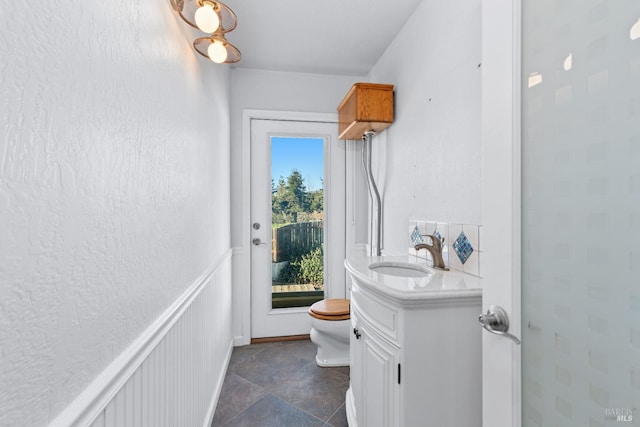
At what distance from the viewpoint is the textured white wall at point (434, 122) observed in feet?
4.60

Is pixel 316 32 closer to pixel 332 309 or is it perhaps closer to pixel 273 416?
pixel 332 309

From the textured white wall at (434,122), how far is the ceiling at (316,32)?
0.14 metres

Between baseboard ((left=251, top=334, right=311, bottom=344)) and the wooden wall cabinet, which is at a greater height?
the wooden wall cabinet

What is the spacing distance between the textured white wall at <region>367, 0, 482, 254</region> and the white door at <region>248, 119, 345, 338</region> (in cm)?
64

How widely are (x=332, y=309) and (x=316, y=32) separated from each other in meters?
1.98

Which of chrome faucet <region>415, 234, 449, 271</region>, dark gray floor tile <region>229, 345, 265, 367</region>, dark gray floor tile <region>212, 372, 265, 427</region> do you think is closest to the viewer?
chrome faucet <region>415, 234, 449, 271</region>

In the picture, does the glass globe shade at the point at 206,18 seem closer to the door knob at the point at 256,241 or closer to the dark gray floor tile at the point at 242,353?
the door knob at the point at 256,241

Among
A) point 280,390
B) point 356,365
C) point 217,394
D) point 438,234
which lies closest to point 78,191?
point 356,365

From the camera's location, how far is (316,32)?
2.12 m

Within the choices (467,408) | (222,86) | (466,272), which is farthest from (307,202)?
(467,408)

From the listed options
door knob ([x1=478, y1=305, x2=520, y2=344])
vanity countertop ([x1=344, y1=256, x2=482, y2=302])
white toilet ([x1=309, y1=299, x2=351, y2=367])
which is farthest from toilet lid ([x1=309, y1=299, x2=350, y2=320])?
door knob ([x1=478, y1=305, x2=520, y2=344])

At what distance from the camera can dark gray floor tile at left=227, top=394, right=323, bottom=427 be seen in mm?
1705

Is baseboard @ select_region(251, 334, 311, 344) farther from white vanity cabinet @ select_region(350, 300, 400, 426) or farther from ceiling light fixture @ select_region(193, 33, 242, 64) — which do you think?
ceiling light fixture @ select_region(193, 33, 242, 64)

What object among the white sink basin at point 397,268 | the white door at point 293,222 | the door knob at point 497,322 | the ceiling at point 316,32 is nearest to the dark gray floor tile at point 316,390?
the white door at point 293,222
